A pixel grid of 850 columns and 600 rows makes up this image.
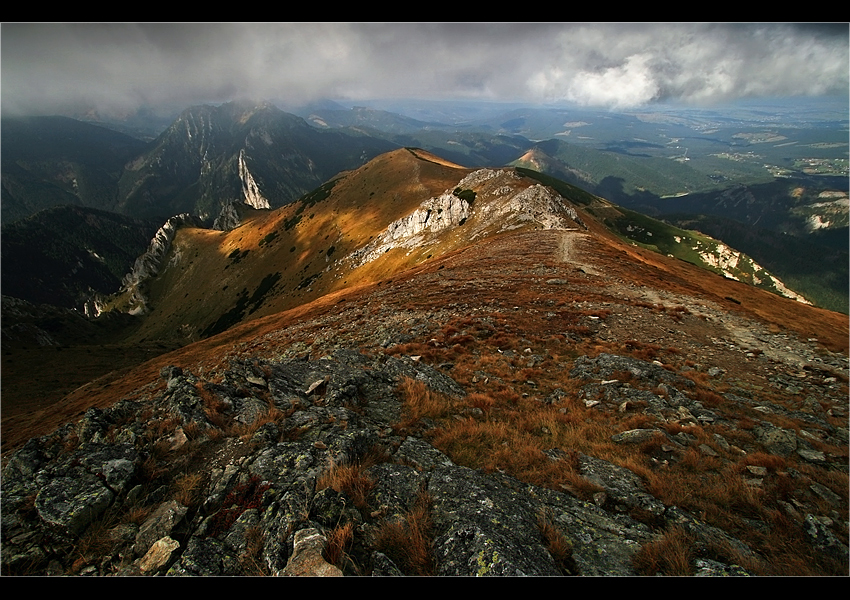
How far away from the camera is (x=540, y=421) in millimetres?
10227

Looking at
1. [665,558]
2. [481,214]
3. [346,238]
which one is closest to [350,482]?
[665,558]

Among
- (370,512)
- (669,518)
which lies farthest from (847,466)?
(370,512)

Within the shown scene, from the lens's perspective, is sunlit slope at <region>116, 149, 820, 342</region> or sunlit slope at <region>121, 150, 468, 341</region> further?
sunlit slope at <region>121, 150, 468, 341</region>

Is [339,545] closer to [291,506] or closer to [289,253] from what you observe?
[291,506]

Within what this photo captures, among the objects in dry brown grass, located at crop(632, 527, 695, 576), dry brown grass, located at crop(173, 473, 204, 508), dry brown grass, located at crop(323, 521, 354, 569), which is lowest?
dry brown grass, located at crop(632, 527, 695, 576)

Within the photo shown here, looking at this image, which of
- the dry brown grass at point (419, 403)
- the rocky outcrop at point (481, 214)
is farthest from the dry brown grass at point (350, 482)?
the rocky outcrop at point (481, 214)

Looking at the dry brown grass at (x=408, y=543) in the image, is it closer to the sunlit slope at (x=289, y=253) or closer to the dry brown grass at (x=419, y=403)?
the dry brown grass at (x=419, y=403)

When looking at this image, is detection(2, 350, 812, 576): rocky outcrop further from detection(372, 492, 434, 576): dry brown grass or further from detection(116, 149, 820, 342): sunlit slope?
detection(116, 149, 820, 342): sunlit slope

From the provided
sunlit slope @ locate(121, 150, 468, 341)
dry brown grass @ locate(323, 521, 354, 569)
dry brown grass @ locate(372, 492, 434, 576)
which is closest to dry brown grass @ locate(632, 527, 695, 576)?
dry brown grass @ locate(372, 492, 434, 576)

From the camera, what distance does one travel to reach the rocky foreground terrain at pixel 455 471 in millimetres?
5359

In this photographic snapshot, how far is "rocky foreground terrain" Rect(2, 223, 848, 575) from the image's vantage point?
5359 millimetres

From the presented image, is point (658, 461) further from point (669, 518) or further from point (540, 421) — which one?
point (540, 421)

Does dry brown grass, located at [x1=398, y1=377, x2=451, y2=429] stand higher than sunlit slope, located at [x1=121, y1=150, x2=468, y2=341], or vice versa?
dry brown grass, located at [x1=398, y1=377, x2=451, y2=429]

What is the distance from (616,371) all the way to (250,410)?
1328 centimetres
